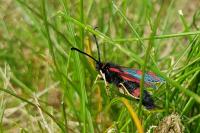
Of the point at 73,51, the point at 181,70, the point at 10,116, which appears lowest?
the point at 181,70

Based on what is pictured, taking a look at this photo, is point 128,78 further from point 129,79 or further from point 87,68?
point 87,68

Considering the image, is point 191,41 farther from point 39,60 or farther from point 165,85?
point 39,60

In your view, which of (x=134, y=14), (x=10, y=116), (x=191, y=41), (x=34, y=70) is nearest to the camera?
(x=191, y=41)

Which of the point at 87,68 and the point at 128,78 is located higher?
the point at 87,68

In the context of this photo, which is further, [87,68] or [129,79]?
[87,68]

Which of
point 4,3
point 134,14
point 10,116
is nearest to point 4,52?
point 10,116

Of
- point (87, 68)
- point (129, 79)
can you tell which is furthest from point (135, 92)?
point (87, 68)
